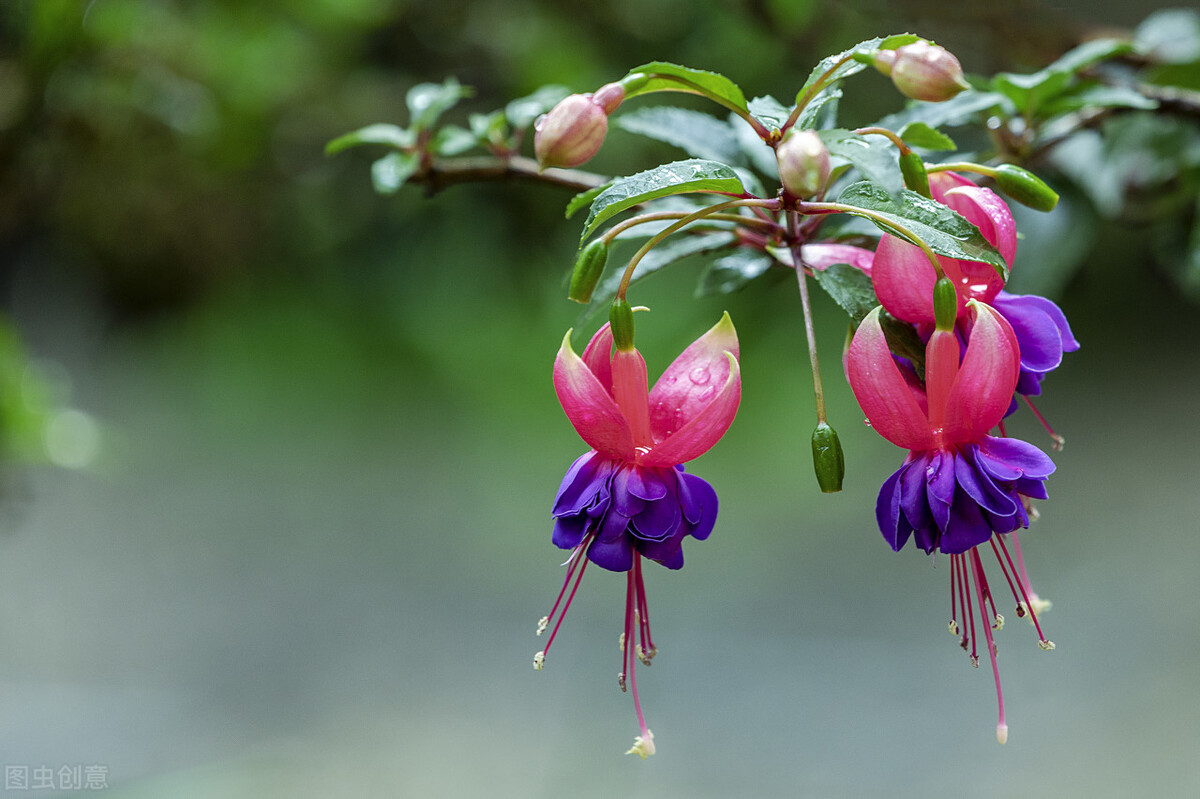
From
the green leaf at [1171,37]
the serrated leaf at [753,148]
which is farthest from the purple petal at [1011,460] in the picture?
the green leaf at [1171,37]

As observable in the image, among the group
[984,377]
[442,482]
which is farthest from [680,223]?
[442,482]

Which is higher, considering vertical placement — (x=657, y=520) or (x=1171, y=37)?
(x=1171, y=37)

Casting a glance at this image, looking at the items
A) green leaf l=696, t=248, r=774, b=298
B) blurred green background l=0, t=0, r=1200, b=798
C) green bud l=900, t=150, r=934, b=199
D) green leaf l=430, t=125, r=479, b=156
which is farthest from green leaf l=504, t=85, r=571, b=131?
blurred green background l=0, t=0, r=1200, b=798

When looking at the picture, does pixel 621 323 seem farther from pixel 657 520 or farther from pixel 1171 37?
pixel 1171 37

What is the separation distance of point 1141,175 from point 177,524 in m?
1.68

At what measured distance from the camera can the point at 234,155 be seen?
1.40 metres

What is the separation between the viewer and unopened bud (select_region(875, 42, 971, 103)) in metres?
0.32

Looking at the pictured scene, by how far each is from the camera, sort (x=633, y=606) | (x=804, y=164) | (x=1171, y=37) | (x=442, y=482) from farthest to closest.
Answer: (x=442, y=482) → (x=1171, y=37) → (x=633, y=606) → (x=804, y=164)

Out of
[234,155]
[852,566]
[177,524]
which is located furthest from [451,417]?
[852,566]

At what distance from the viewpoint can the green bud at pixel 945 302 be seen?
0.33 m

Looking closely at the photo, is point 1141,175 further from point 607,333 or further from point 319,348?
point 319,348

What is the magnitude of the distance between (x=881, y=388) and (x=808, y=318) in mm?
44

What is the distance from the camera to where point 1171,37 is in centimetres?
72

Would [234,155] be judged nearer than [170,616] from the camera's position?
Yes
